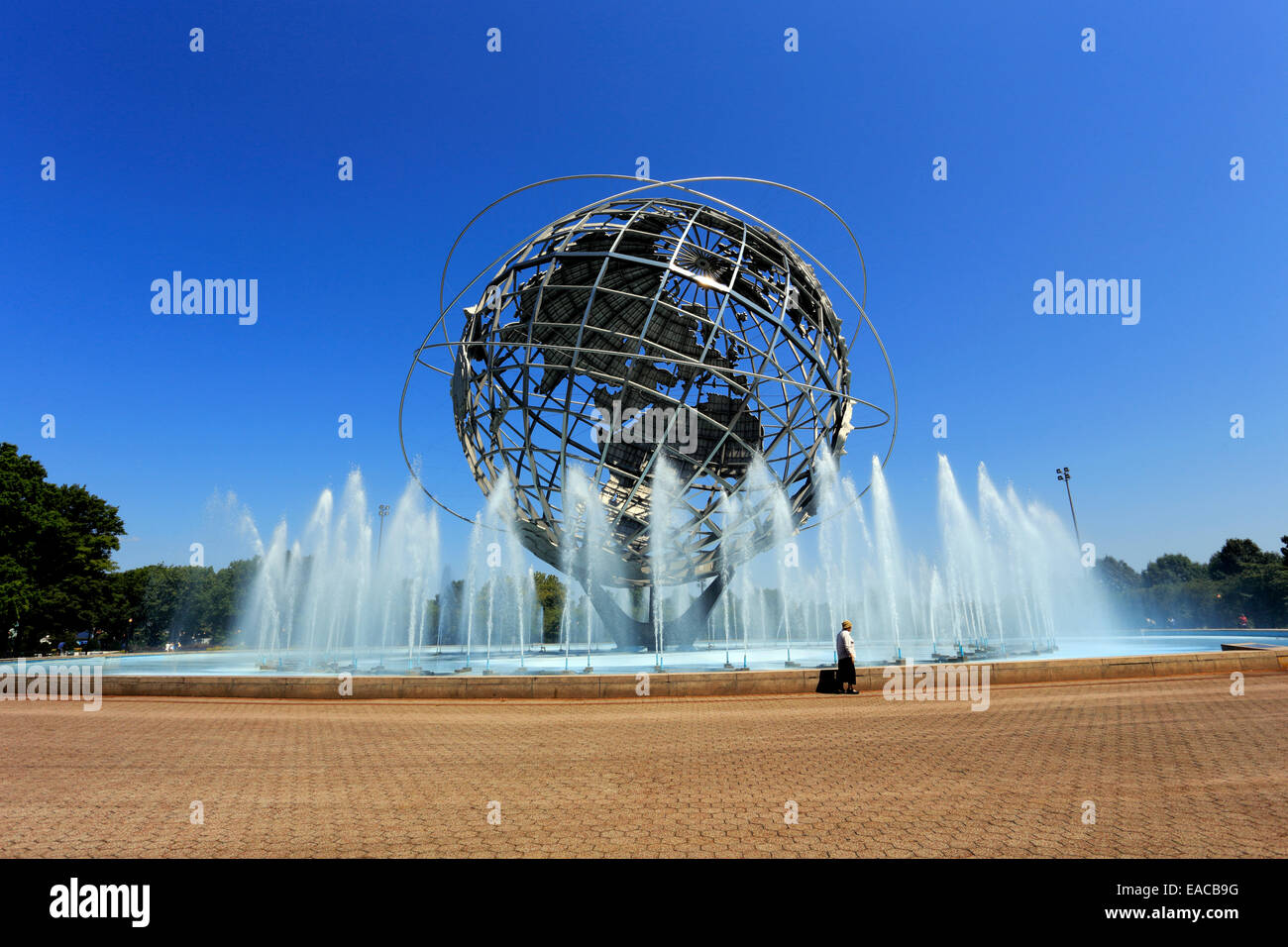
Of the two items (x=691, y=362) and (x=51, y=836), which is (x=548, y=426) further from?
(x=51, y=836)

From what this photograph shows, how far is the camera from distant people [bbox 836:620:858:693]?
11.2m

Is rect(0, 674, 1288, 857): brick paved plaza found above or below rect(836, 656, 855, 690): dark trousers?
above

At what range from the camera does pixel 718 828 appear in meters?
4.17

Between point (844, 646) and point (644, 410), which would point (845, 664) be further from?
point (644, 410)

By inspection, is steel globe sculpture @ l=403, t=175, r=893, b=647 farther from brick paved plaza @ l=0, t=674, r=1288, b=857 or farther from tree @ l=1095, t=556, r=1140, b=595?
tree @ l=1095, t=556, r=1140, b=595

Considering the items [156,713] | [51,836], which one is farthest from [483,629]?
[51,836]

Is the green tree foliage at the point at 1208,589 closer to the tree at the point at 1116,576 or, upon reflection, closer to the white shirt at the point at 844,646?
the tree at the point at 1116,576

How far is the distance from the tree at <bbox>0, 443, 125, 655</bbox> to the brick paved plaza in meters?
30.6

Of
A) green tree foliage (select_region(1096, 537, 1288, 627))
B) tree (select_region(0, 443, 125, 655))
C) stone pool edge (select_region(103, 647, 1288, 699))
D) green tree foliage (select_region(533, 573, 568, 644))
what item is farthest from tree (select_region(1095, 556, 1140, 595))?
tree (select_region(0, 443, 125, 655))

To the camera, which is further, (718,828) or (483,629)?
(483,629)
